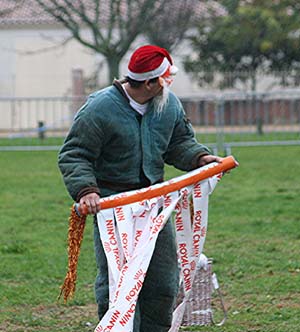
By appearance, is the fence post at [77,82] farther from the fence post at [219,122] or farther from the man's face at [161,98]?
the man's face at [161,98]

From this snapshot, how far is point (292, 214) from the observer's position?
1073 centimetres

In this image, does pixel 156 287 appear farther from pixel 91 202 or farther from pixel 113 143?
pixel 113 143

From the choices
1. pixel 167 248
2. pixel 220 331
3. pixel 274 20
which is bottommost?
pixel 220 331

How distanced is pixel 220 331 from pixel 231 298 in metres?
0.95

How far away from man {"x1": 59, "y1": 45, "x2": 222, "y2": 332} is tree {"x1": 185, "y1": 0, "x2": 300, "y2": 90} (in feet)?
84.4

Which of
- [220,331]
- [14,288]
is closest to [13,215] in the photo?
[14,288]

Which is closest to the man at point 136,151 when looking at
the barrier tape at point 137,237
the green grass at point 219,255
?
the barrier tape at point 137,237

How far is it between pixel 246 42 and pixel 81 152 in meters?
28.7

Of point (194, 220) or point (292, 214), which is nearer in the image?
point (194, 220)

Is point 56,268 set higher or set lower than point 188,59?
lower

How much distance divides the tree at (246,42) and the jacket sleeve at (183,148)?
25.5 m

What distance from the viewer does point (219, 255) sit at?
851 centimetres

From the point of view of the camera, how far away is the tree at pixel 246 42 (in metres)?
32.0

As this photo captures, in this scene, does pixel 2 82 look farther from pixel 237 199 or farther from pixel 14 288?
pixel 14 288
